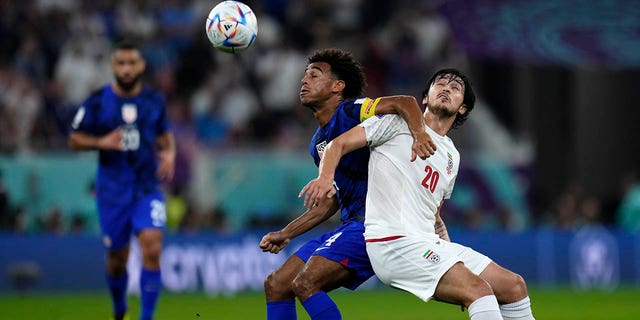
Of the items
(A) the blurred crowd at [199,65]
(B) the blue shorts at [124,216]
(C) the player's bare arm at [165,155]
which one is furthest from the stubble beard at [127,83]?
(A) the blurred crowd at [199,65]

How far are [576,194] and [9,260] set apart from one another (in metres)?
9.23

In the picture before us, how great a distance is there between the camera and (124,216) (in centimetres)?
1073

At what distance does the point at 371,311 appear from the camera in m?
13.1

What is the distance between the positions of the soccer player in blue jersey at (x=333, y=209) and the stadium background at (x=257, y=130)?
729cm

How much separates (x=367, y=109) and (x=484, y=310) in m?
1.50

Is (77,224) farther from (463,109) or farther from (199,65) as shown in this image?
(463,109)

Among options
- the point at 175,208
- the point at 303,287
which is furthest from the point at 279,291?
the point at 175,208

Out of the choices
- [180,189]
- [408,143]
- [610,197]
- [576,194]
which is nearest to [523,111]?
[610,197]

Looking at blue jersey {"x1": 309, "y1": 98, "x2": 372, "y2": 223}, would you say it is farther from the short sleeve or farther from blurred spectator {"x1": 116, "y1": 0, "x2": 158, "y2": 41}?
blurred spectator {"x1": 116, "y1": 0, "x2": 158, "y2": 41}

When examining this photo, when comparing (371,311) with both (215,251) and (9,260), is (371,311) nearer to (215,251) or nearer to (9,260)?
(215,251)

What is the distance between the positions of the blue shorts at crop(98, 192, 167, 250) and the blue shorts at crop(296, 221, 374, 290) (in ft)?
10.4

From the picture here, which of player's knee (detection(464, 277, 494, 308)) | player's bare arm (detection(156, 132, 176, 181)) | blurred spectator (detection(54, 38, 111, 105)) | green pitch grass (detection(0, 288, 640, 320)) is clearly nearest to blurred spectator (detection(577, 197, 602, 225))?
green pitch grass (detection(0, 288, 640, 320))

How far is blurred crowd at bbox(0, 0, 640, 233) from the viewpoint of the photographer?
1636 centimetres

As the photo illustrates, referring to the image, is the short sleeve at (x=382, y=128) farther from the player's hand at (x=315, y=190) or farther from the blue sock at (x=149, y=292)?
the blue sock at (x=149, y=292)
